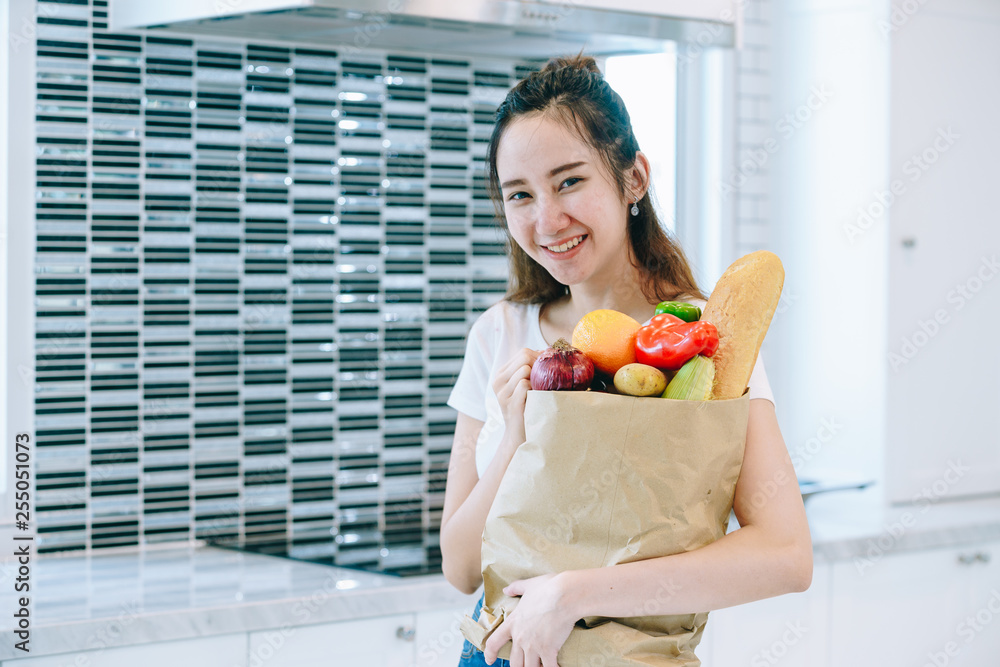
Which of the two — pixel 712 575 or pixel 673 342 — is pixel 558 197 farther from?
pixel 712 575

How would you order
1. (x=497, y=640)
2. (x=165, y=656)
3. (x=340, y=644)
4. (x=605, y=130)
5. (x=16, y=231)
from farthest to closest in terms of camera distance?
(x=16, y=231)
(x=340, y=644)
(x=165, y=656)
(x=605, y=130)
(x=497, y=640)

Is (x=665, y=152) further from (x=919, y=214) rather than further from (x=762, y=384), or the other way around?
(x=762, y=384)

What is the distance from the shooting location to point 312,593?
1565 millimetres

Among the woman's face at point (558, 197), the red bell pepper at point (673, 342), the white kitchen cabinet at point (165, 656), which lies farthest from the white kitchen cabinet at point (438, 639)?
the red bell pepper at point (673, 342)

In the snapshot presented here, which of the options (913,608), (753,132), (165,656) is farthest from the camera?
(753,132)

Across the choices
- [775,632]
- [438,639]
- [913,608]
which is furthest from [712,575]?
[913,608]

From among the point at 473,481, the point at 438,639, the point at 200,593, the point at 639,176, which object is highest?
the point at 639,176

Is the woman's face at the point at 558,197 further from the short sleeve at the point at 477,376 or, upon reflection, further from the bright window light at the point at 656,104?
the bright window light at the point at 656,104

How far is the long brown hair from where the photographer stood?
3.24 feet

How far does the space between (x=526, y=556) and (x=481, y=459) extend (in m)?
0.29

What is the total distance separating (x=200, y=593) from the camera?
1577mm

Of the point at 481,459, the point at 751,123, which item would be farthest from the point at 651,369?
the point at 751,123

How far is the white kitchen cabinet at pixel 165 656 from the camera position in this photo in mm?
1428

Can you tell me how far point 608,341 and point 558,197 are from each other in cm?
21
